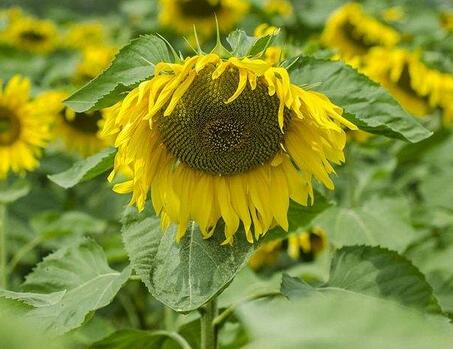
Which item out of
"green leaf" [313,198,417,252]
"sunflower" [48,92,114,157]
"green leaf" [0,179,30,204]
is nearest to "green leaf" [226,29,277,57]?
"green leaf" [313,198,417,252]

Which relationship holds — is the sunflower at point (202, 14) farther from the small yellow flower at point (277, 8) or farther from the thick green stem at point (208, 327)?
the thick green stem at point (208, 327)

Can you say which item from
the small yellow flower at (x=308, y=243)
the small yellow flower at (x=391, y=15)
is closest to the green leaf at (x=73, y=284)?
the small yellow flower at (x=308, y=243)

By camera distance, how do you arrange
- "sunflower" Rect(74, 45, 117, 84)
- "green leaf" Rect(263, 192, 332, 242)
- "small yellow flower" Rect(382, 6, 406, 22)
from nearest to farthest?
1. "green leaf" Rect(263, 192, 332, 242)
2. "sunflower" Rect(74, 45, 117, 84)
3. "small yellow flower" Rect(382, 6, 406, 22)

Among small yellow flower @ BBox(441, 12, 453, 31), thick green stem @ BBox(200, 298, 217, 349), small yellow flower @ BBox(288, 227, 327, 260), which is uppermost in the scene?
thick green stem @ BBox(200, 298, 217, 349)

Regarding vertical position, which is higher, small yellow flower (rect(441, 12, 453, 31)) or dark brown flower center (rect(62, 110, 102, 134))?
dark brown flower center (rect(62, 110, 102, 134))

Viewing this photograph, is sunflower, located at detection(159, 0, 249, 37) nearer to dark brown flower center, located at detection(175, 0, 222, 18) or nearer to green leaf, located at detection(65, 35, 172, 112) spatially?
dark brown flower center, located at detection(175, 0, 222, 18)

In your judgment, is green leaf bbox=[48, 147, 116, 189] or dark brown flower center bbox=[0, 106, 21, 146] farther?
dark brown flower center bbox=[0, 106, 21, 146]

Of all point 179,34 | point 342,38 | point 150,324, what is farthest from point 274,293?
point 179,34
